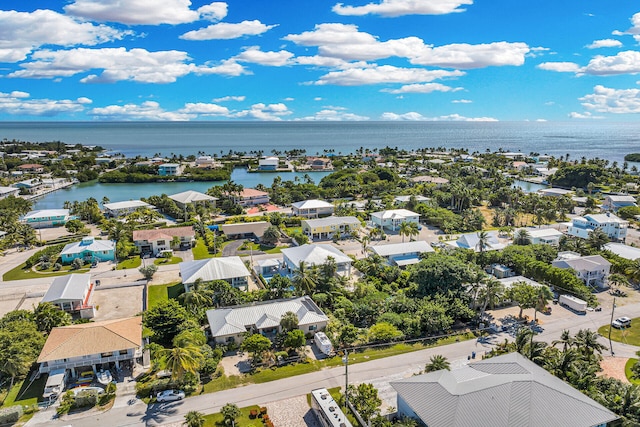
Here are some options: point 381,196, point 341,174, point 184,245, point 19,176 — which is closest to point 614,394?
point 184,245

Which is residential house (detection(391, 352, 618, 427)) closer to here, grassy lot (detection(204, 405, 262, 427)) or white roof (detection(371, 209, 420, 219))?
grassy lot (detection(204, 405, 262, 427))

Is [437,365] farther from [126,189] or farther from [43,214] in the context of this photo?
[126,189]

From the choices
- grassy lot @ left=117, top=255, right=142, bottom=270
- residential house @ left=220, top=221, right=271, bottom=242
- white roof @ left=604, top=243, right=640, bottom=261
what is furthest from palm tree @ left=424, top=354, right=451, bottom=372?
grassy lot @ left=117, top=255, right=142, bottom=270

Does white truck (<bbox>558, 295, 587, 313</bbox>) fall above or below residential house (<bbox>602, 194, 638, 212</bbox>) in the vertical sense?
below

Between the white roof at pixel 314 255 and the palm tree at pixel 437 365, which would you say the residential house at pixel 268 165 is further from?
the palm tree at pixel 437 365

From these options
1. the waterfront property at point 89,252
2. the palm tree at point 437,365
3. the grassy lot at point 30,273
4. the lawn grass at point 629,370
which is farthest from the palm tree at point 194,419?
the waterfront property at point 89,252

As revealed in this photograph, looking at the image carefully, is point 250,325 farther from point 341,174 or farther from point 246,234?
point 341,174
